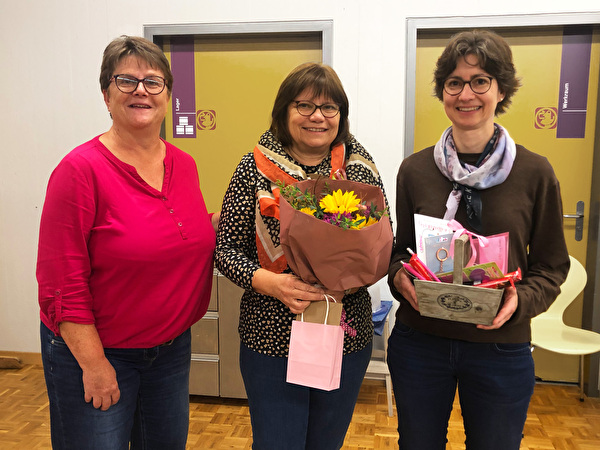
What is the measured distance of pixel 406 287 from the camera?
1329 millimetres

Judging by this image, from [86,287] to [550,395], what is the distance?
302 centimetres

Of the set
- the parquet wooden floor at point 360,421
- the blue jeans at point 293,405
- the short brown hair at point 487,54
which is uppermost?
the short brown hair at point 487,54

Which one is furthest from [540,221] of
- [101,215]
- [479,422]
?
[101,215]

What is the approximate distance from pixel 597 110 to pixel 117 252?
119 inches

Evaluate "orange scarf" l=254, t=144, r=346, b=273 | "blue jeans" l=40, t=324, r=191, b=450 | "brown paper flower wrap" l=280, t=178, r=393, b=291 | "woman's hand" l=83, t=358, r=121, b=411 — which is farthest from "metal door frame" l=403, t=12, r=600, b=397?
A: "woman's hand" l=83, t=358, r=121, b=411

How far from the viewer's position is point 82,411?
134 cm

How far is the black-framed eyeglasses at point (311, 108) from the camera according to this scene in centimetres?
140

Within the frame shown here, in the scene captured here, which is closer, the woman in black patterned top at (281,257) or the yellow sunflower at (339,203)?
the yellow sunflower at (339,203)

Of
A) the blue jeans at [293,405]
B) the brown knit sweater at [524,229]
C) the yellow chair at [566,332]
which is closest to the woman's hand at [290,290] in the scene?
the blue jeans at [293,405]

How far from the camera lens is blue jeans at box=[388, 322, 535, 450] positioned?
1324 millimetres

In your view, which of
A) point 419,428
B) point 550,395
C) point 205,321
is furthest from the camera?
point 550,395

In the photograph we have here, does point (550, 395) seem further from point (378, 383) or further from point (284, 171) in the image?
point (284, 171)

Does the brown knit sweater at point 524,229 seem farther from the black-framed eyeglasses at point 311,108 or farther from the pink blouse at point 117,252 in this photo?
the pink blouse at point 117,252

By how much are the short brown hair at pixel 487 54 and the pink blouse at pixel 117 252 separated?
2.84ft
